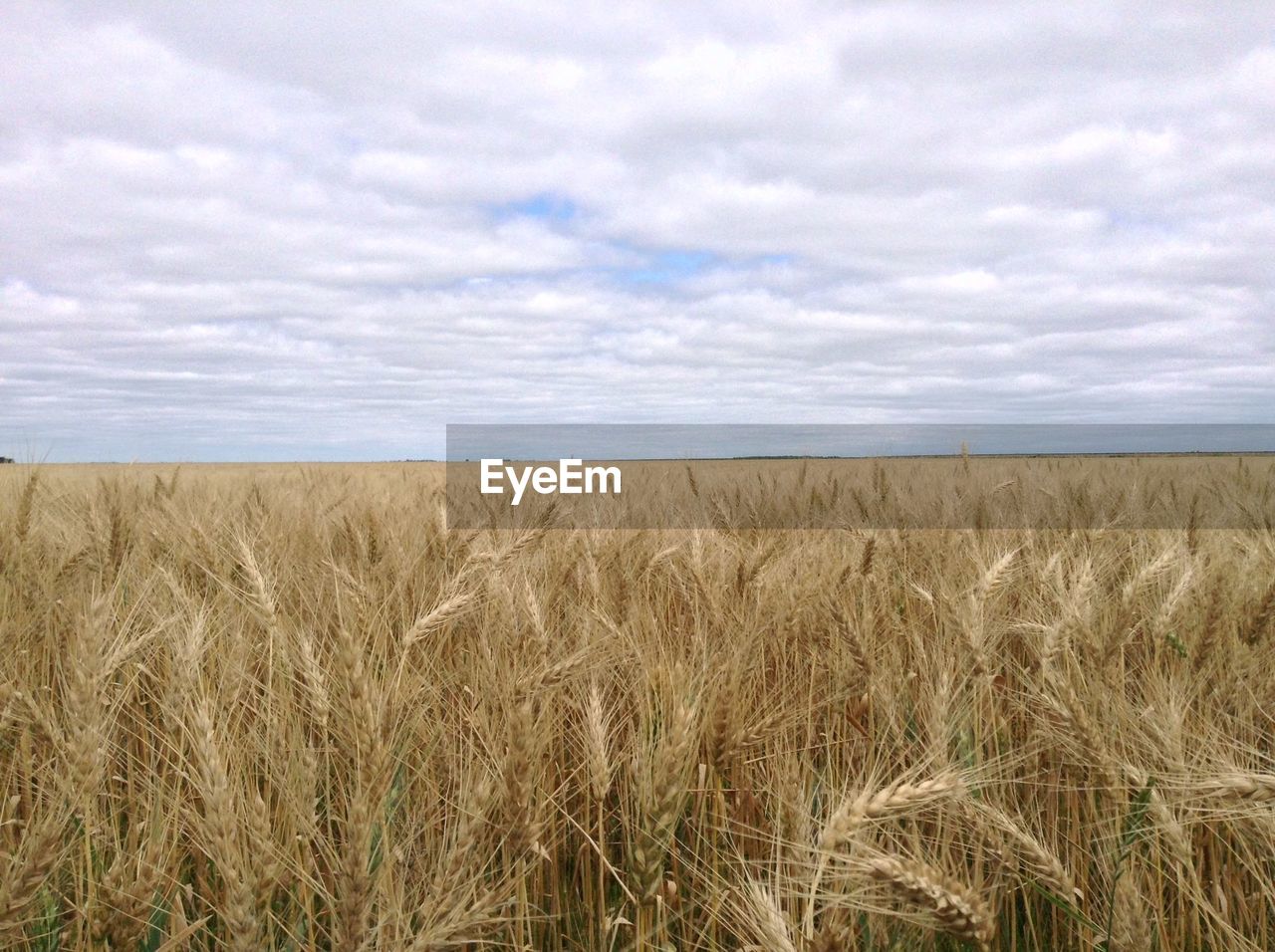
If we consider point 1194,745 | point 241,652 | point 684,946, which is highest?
point 241,652

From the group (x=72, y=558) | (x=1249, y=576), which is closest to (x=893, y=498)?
(x=1249, y=576)

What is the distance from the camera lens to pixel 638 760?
1505 millimetres

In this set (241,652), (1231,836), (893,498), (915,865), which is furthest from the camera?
(893,498)

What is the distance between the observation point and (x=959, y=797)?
134 centimetres

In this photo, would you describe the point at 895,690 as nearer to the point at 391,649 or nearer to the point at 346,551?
the point at 391,649

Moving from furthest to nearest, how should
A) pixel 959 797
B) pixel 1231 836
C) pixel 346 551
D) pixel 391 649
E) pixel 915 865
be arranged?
pixel 346 551
pixel 391 649
pixel 1231 836
pixel 959 797
pixel 915 865

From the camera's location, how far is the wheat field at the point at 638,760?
129 centimetres

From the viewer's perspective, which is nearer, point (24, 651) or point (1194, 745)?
point (1194, 745)

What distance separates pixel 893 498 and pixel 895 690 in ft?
8.63

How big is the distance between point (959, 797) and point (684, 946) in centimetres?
59

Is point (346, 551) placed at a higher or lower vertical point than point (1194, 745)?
higher

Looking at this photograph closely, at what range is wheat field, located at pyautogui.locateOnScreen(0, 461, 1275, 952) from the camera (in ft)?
4.22

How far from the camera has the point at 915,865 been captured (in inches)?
44.0

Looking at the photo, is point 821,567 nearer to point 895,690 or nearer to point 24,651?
point 895,690
